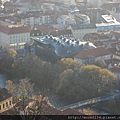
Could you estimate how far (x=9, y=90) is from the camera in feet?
38.3

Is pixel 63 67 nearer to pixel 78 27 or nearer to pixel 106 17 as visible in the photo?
pixel 78 27

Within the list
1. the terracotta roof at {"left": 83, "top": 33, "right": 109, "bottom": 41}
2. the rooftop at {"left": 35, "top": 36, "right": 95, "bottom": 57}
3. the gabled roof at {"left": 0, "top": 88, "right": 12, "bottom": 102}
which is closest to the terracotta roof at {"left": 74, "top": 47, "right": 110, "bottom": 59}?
the rooftop at {"left": 35, "top": 36, "right": 95, "bottom": 57}

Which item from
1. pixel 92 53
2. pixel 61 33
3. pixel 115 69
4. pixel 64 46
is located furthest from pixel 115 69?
pixel 61 33

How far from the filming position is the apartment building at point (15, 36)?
19.7 m

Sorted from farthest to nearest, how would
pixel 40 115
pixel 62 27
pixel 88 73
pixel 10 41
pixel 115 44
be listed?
pixel 62 27 < pixel 10 41 < pixel 115 44 < pixel 88 73 < pixel 40 115

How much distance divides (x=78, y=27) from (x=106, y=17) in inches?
187

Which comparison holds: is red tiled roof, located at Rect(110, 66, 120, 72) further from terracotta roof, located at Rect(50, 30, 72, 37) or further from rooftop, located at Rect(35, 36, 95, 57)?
terracotta roof, located at Rect(50, 30, 72, 37)

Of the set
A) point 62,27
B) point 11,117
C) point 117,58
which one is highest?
point 11,117

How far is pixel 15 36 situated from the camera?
19922 mm

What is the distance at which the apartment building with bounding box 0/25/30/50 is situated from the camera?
19.7 m

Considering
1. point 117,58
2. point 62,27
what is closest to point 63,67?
point 117,58

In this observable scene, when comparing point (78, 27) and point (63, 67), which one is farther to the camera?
point (78, 27)

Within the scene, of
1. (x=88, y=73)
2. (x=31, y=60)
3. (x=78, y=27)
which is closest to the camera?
(x=88, y=73)

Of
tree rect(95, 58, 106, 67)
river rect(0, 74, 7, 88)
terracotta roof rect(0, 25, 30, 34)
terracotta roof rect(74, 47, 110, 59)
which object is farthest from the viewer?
terracotta roof rect(0, 25, 30, 34)
